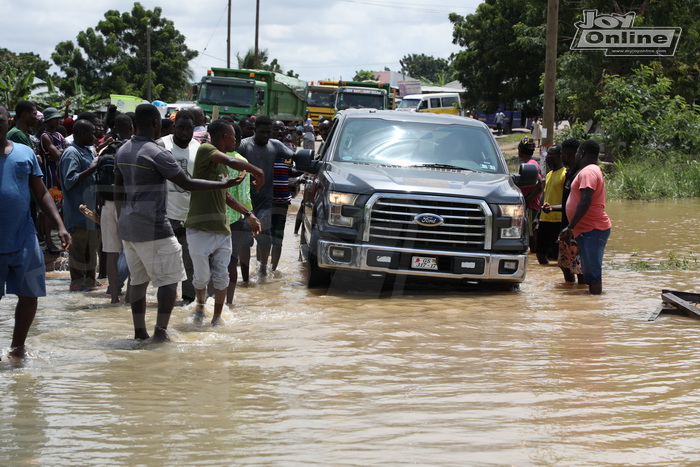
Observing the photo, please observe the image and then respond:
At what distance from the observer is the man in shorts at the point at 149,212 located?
6.67 metres

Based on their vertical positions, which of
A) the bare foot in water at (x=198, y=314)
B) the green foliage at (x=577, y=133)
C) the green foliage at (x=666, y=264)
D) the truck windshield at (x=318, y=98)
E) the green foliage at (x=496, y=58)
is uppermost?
the green foliage at (x=496, y=58)

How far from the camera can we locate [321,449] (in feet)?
14.7

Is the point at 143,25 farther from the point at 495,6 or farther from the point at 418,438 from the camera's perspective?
the point at 418,438

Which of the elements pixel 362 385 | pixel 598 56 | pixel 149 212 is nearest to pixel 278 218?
pixel 149 212

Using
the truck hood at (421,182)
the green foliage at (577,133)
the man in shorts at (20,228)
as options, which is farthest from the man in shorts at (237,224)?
the green foliage at (577,133)

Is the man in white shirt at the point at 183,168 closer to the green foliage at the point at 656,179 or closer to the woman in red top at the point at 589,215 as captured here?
the woman in red top at the point at 589,215

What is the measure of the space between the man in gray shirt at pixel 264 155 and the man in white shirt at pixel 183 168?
144 cm

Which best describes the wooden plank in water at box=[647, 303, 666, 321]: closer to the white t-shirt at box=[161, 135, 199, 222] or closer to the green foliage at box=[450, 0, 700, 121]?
the white t-shirt at box=[161, 135, 199, 222]

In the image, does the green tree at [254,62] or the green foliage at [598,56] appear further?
the green tree at [254,62]

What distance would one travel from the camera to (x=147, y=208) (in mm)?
6691

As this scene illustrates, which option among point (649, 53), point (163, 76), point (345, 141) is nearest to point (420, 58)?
point (163, 76)

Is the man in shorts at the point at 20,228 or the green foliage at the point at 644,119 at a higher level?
the green foliage at the point at 644,119

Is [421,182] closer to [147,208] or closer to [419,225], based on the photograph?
[419,225]

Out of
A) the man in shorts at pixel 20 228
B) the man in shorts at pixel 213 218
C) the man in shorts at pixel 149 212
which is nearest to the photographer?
the man in shorts at pixel 20 228
